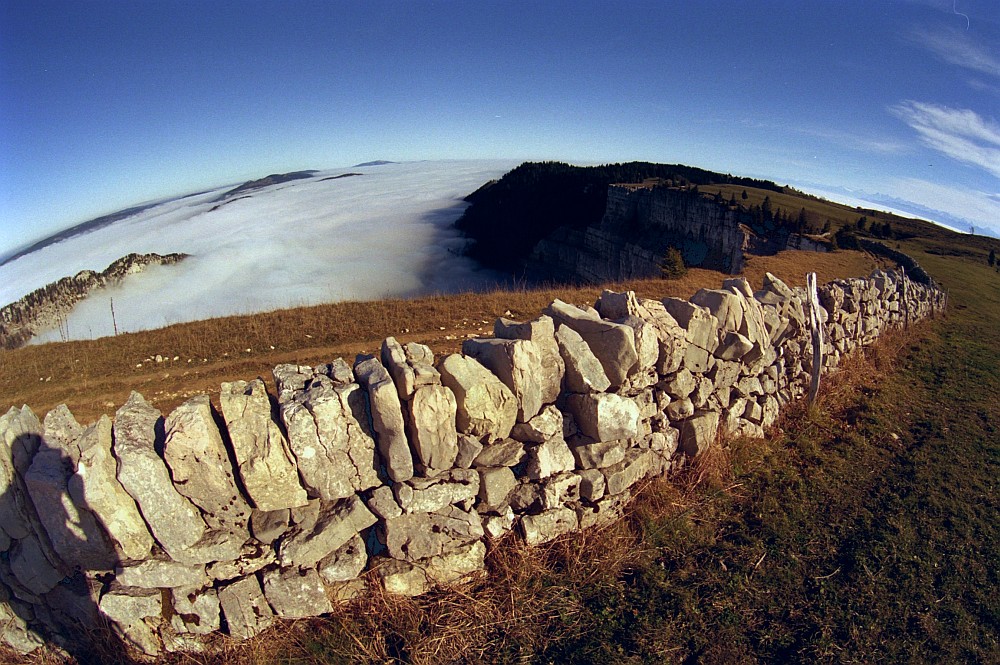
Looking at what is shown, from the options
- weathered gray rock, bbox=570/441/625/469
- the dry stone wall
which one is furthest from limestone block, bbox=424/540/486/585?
weathered gray rock, bbox=570/441/625/469

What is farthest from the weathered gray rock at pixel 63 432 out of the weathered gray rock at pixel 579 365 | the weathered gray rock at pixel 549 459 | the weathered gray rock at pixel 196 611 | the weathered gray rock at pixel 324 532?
the weathered gray rock at pixel 579 365

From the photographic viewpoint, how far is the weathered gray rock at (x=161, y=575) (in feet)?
12.5

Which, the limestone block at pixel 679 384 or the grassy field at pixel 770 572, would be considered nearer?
the grassy field at pixel 770 572

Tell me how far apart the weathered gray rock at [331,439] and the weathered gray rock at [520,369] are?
137 centimetres

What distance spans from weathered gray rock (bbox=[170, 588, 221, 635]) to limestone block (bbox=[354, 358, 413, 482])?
5.51ft

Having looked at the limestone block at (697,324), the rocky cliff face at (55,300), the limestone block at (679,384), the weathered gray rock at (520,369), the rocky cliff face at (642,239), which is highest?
the rocky cliff face at (642,239)

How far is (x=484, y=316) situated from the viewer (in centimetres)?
1441

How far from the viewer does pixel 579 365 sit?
17.5ft

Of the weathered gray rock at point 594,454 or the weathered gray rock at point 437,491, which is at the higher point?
the weathered gray rock at point 594,454

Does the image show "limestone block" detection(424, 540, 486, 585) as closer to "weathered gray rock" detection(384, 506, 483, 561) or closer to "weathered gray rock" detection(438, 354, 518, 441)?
"weathered gray rock" detection(384, 506, 483, 561)

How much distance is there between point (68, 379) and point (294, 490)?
475 inches

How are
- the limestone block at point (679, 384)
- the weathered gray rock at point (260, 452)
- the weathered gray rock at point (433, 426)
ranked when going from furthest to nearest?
the limestone block at point (679, 384) → the weathered gray rock at point (433, 426) → the weathered gray rock at point (260, 452)

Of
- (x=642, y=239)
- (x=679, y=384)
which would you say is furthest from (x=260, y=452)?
(x=642, y=239)

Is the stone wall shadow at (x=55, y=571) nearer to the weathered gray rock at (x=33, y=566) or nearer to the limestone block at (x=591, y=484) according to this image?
the weathered gray rock at (x=33, y=566)
